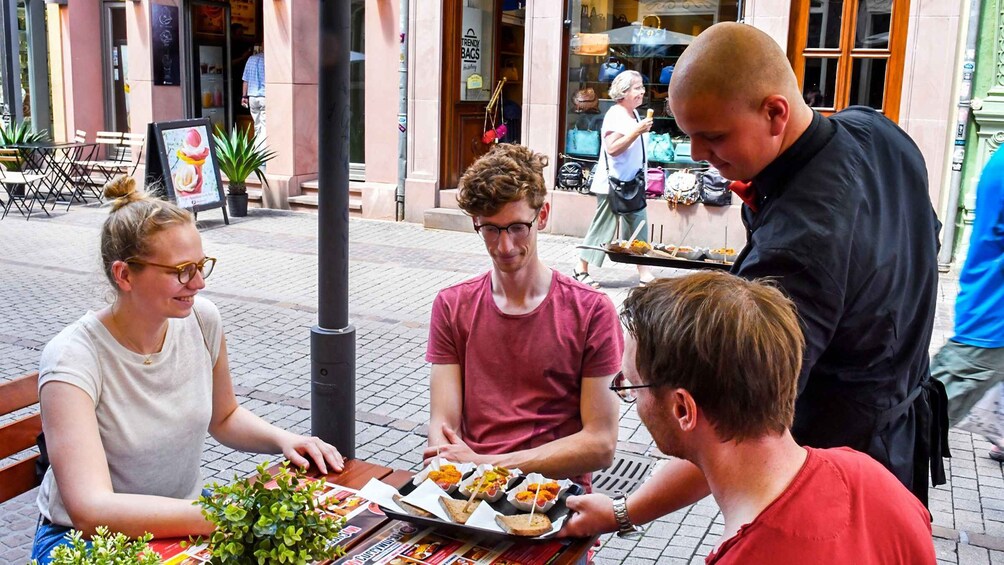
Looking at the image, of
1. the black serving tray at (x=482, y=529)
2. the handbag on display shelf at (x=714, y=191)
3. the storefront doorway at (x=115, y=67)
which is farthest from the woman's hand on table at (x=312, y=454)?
the storefront doorway at (x=115, y=67)

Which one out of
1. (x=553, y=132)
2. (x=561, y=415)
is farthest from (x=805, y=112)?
(x=553, y=132)

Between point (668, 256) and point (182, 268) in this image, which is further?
point (668, 256)

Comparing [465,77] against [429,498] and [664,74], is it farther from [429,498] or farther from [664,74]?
[429,498]

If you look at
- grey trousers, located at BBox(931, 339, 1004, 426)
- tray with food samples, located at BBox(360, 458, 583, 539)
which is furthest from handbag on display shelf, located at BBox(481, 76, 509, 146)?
tray with food samples, located at BBox(360, 458, 583, 539)

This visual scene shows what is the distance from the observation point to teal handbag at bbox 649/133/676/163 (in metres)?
11.5

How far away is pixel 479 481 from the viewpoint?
2553 mm

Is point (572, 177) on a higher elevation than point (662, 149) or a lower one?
lower

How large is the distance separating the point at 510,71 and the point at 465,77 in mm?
858

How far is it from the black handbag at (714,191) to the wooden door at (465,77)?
2942mm

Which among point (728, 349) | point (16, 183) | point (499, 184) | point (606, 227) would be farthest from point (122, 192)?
point (16, 183)

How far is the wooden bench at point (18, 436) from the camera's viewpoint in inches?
115

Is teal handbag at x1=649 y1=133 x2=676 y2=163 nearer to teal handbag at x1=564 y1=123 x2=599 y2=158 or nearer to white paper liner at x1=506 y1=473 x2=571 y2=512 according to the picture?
teal handbag at x1=564 y1=123 x2=599 y2=158

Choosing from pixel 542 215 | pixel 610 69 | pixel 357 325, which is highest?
pixel 610 69

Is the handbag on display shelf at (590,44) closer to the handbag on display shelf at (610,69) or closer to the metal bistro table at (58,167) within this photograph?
the handbag on display shelf at (610,69)
